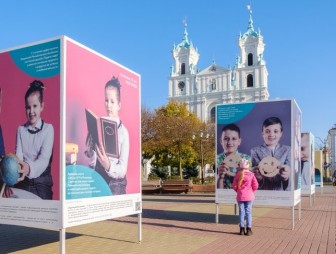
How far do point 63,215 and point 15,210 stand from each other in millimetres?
1087

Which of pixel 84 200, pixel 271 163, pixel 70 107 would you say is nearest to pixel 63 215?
pixel 84 200

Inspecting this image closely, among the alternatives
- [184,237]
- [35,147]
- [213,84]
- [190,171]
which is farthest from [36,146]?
[213,84]

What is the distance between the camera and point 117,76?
8.33 m

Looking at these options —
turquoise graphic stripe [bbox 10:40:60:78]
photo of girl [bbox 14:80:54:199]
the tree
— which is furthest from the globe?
the tree

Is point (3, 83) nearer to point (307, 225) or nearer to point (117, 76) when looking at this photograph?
point (117, 76)

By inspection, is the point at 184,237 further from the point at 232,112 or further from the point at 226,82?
the point at 226,82

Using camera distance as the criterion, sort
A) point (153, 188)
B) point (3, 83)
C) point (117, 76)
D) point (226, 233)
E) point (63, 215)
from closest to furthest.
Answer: point (63, 215)
point (3, 83)
point (117, 76)
point (226, 233)
point (153, 188)

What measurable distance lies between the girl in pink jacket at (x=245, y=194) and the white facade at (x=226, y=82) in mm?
84562

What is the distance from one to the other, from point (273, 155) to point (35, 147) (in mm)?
6716

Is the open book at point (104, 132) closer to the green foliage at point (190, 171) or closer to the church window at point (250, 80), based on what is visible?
the green foliage at point (190, 171)

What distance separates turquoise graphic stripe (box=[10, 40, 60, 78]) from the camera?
6.55 m

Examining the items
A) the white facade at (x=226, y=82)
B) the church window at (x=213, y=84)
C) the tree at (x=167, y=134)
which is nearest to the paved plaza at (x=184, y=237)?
the tree at (x=167, y=134)

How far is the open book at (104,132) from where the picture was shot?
7.28 metres

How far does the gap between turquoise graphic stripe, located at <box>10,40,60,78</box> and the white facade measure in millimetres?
88077
